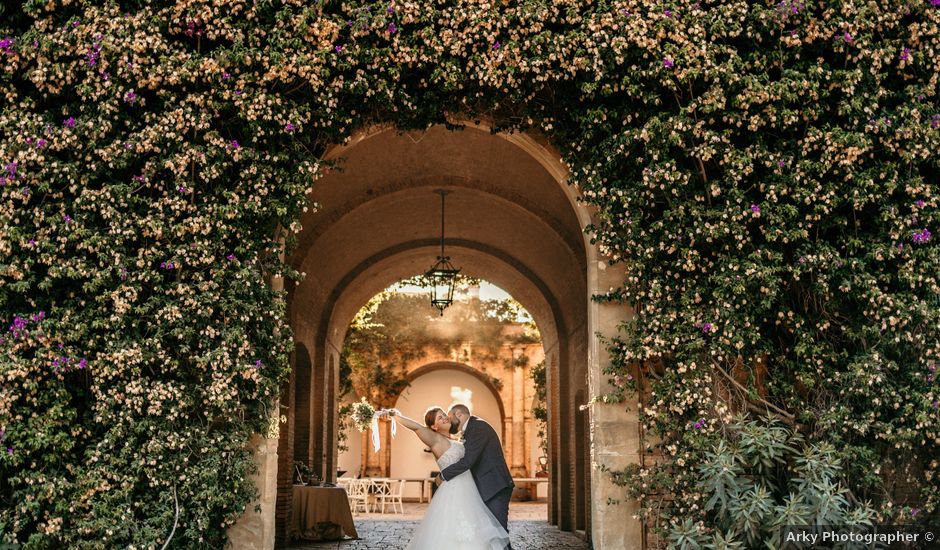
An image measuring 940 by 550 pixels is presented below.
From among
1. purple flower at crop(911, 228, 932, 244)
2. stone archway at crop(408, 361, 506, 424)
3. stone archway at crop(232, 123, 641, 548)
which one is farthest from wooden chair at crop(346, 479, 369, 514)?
purple flower at crop(911, 228, 932, 244)

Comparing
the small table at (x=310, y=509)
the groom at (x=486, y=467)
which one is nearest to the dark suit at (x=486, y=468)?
the groom at (x=486, y=467)

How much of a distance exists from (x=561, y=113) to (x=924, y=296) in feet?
12.0

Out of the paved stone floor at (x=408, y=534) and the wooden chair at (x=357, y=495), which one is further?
the wooden chair at (x=357, y=495)

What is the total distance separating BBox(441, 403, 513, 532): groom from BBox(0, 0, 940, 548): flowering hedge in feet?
4.85

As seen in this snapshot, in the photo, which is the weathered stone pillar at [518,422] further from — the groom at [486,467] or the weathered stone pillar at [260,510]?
the weathered stone pillar at [260,510]

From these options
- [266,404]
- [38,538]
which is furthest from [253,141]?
[38,538]

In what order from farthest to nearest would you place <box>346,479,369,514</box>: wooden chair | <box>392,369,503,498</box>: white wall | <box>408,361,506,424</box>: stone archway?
<box>392,369,503,498</box>: white wall
<box>408,361,506,424</box>: stone archway
<box>346,479,369,514</box>: wooden chair

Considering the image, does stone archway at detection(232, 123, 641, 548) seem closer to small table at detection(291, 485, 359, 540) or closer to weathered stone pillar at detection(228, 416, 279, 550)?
small table at detection(291, 485, 359, 540)

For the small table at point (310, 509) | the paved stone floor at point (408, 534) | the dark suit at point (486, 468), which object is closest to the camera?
the dark suit at point (486, 468)

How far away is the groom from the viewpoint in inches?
335

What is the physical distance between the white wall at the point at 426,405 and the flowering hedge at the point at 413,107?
18.9 m

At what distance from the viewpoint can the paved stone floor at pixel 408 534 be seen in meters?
12.8

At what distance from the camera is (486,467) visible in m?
8.59

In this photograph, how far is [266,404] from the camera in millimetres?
8008
